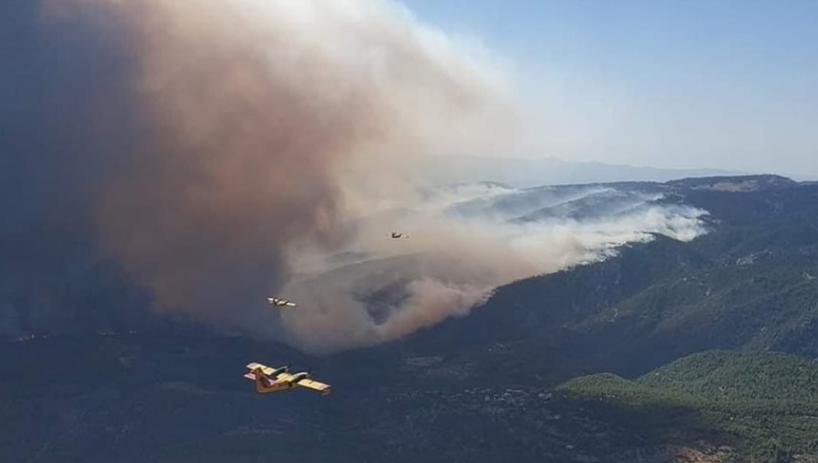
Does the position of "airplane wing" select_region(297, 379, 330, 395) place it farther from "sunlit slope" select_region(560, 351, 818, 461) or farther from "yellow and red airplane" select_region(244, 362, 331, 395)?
"sunlit slope" select_region(560, 351, 818, 461)

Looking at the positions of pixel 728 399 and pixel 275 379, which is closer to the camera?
pixel 275 379

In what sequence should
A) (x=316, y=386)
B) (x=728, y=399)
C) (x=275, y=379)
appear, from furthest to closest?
(x=728, y=399) < (x=275, y=379) < (x=316, y=386)

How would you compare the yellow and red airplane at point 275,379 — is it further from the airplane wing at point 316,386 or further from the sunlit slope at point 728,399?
the sunlit slope at point 728,399

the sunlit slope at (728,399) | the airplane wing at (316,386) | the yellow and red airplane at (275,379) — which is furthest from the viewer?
the sunlit slope at (728,399)

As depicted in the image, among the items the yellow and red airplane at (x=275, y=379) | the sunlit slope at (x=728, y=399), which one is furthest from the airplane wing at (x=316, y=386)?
the sunlit slope at (x=728, y=399)

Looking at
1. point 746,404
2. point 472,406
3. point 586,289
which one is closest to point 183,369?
point 472,406

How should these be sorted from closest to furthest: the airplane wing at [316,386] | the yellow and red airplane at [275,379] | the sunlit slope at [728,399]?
the airplane wing at [316,386], the yellow and red airplane at [275,379], the sunlit slope at [728,399]

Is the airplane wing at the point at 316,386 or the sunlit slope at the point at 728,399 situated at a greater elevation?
the airplane wing at the point at 316,386

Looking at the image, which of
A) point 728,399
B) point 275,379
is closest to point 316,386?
point 275,379

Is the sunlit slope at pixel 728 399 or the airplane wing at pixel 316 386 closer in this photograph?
the airplane wing at pixel 316 386

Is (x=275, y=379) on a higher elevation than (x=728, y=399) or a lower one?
higher

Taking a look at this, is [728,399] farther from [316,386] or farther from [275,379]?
A: [316,386]

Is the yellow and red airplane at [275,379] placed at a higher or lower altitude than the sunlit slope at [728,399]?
higher
